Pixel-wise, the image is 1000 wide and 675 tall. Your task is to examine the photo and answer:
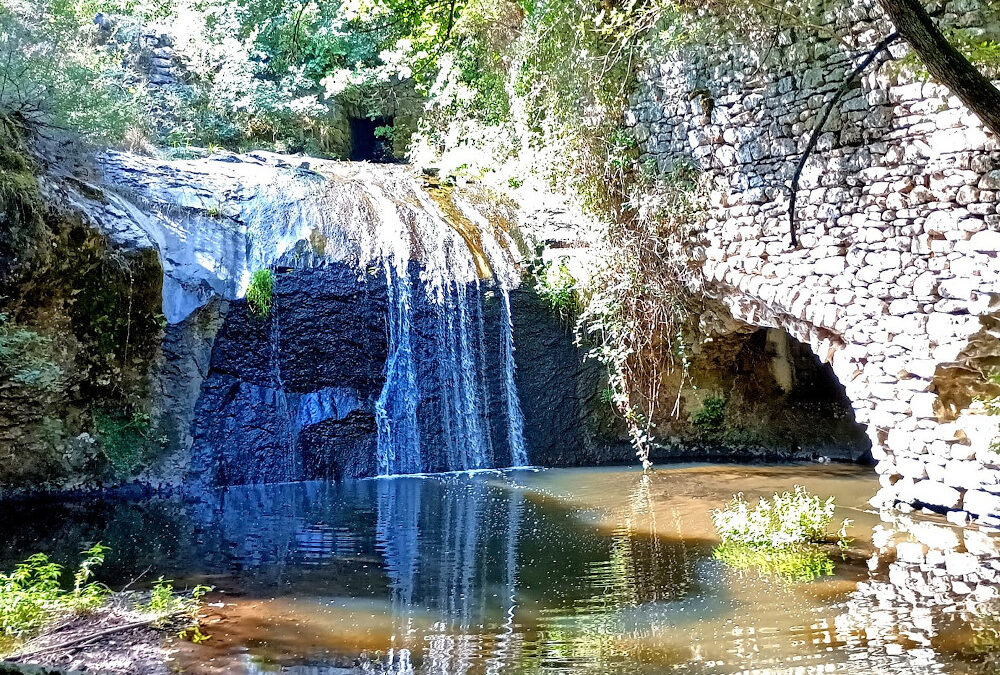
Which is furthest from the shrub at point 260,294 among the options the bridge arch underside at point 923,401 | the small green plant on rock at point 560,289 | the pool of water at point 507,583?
the bridge arch underside at point 923,401

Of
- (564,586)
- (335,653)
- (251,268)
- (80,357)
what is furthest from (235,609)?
(251,268)

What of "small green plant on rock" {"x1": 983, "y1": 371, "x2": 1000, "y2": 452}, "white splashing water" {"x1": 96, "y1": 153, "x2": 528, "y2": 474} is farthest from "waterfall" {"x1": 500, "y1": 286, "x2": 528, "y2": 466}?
"small green plant on rock" {"x1": 983, "y1": 371, "x2": 1000, "y2": 452}

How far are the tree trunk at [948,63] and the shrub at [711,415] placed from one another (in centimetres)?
663

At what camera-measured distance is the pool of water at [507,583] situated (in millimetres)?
4051

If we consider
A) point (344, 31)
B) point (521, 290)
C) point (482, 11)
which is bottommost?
point (521, 290)

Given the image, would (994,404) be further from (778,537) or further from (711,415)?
(711,415)

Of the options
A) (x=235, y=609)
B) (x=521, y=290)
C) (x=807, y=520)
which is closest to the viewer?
(x=235, y=609)

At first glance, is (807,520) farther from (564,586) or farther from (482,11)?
(482,11)

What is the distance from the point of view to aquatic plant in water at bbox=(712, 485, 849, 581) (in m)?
5.57

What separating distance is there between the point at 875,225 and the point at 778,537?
2452mm

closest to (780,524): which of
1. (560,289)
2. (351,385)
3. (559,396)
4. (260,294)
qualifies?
(559,396)

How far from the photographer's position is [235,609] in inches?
193

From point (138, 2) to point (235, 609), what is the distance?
13.0 m

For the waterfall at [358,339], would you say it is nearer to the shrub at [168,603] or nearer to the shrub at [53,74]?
the shrub at [53,74]
